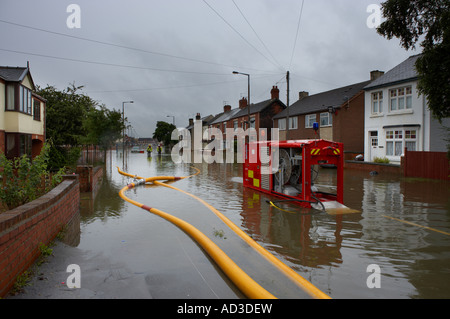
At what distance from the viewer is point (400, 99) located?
23.1 meters

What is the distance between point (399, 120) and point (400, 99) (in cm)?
160

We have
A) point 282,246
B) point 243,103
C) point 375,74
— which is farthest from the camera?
point 243,103

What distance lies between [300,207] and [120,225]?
5.67 metres

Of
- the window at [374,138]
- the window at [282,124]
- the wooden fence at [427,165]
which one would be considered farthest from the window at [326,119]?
the wooden fence at [427,165]

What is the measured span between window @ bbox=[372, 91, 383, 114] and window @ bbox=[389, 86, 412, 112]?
3.29 feet

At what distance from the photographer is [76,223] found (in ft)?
25.7

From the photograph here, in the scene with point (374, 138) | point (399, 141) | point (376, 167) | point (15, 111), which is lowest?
point (376, 167)

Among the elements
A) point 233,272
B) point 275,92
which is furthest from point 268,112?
point 233,272

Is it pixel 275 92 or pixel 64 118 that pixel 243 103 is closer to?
pixel 275 92

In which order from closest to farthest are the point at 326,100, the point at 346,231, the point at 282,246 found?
1. the point at 282,246
2. the point at 346,231
3. the point at 326,100

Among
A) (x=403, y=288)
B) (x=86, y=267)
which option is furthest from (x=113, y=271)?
(x=403, y=288)

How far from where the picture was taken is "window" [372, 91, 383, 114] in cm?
2488

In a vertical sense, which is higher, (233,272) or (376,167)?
(376,167)
